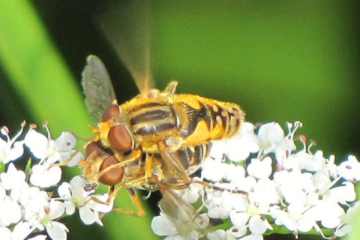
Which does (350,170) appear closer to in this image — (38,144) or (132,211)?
Answer: (132,211)

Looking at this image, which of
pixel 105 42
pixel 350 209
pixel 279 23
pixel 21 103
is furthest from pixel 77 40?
pixel 350 209

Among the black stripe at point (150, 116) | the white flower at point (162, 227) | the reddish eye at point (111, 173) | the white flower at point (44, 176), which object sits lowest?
the reddish eye at point (111, 173)

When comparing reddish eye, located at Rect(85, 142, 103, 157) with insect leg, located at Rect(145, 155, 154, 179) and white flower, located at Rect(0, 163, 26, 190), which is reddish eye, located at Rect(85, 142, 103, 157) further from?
white flower, located at Rect(0, 163, 26, 190)

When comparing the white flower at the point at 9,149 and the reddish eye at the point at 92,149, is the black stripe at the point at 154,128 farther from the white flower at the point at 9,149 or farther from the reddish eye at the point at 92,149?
the white flower at the point at 9,149

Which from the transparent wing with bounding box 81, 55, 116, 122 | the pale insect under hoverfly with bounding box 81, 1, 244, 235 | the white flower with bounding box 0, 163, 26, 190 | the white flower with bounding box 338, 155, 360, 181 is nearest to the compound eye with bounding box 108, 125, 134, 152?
the pale insect under hoverfly with bounding box 81, 1, 244, 235

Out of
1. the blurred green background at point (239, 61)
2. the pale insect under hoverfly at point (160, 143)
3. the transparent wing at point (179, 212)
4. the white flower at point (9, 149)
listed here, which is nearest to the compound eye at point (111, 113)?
the pale insect under hoverfly at point (160, 143)

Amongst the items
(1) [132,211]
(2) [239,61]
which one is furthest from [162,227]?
(2) [239,61]
